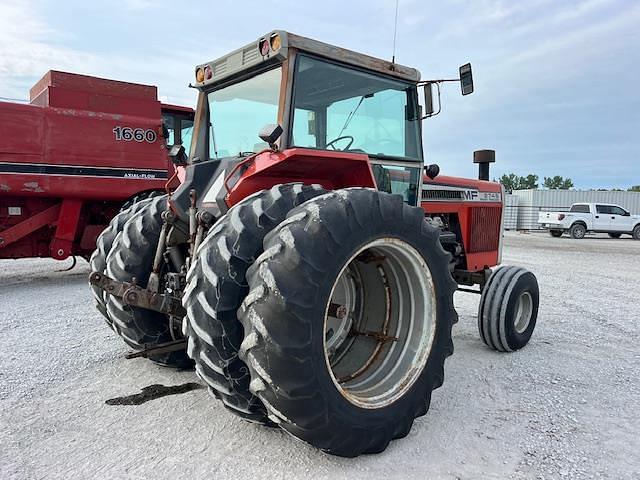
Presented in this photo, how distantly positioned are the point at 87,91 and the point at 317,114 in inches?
234

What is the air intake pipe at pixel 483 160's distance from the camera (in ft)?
17.1

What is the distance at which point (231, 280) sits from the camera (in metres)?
2.51

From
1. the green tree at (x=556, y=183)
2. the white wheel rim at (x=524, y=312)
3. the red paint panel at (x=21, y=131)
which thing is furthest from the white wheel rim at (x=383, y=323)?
the green tree at (x=556, y=183)

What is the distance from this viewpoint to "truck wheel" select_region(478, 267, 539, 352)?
4.36 metres

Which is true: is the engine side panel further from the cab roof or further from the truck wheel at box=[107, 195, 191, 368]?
the truck wheel at box=[107, 195, 191, 368]

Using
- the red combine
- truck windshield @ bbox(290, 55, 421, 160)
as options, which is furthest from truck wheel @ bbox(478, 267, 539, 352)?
the red combine

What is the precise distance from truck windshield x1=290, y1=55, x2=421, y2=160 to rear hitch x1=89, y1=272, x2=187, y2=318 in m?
1.28

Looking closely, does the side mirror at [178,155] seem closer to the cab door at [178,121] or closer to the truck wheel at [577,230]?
the cab door at [178,121]

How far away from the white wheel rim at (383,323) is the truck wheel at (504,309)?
61.8 inches

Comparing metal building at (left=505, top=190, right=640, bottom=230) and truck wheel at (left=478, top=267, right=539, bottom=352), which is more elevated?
metal building at (left=505, top=190, right=640, bottom=230)

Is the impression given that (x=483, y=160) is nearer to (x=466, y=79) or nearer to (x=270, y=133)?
(x=466, y=79)

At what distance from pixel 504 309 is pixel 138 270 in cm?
300

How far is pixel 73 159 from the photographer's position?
768cm

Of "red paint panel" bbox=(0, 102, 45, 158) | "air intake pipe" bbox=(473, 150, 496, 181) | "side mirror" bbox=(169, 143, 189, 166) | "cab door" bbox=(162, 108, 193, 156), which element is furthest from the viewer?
"cab door" bbox=(162, 108, 193, 156)
